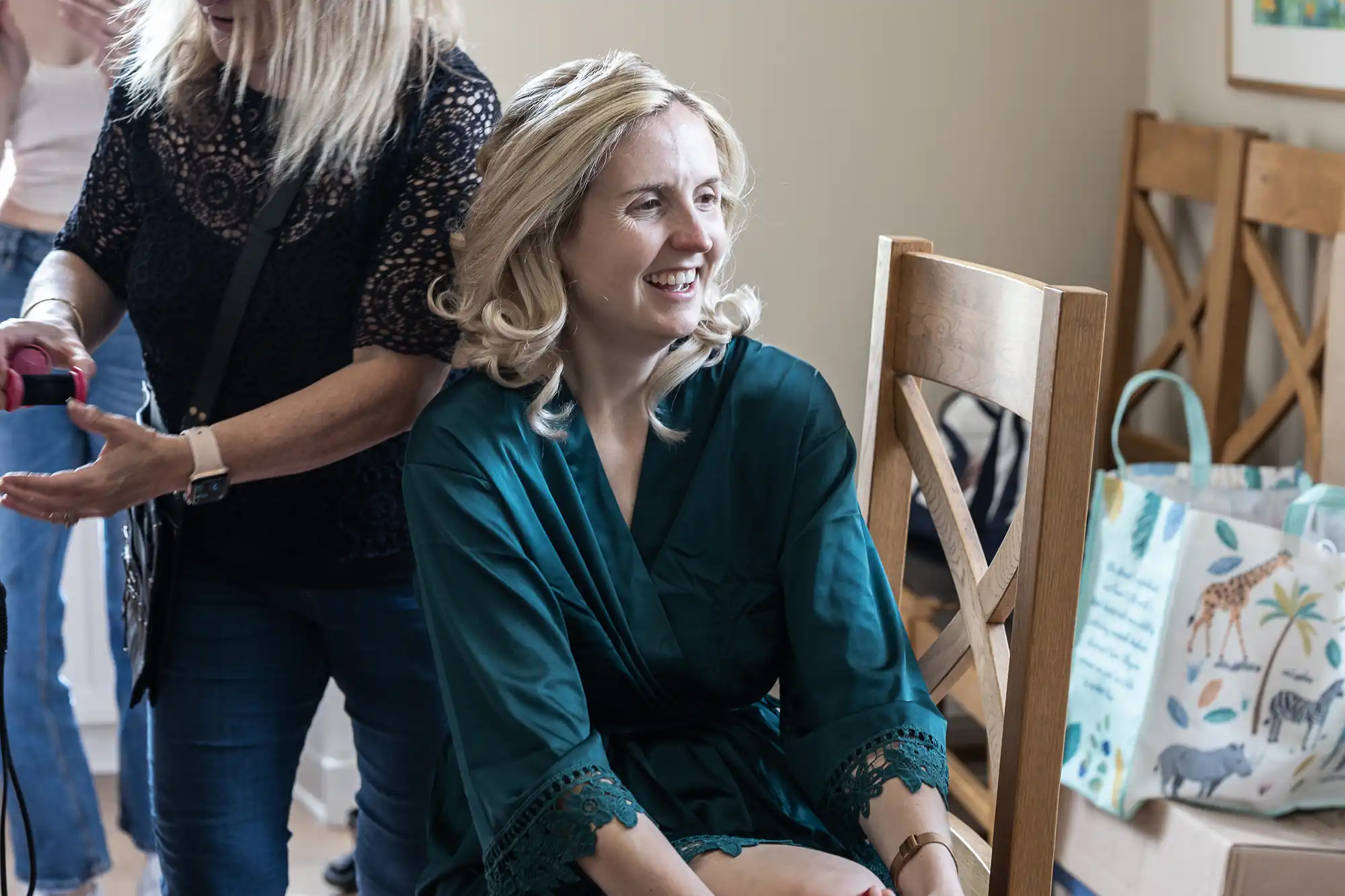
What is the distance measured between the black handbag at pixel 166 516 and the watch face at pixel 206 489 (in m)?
0.09

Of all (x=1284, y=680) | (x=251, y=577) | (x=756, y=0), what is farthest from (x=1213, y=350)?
(x=251, y=577)

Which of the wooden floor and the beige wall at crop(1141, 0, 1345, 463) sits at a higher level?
the beige wall at crop(1141, 0, 1345, 463)

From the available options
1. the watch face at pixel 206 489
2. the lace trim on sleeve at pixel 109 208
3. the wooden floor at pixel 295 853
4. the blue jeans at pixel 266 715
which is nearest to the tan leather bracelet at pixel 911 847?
the blue jeans at pixel 266 715

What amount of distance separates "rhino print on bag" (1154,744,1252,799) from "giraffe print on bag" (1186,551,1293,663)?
0.12m

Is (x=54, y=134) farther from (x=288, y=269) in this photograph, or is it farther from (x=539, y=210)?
(x=539, y=210)

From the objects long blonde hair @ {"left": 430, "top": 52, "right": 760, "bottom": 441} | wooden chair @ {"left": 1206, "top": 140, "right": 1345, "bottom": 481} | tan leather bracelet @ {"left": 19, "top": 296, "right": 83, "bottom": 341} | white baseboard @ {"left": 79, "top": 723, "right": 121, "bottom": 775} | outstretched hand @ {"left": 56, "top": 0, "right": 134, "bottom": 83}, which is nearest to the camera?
long blonde hair @ {"left": 430, "top": 52, "right": 760, "bottom": 441}

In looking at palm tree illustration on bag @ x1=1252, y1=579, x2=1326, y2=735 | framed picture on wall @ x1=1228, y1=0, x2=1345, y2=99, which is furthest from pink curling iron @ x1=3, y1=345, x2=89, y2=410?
framed picture on wall @ x1=1228, y1=0, x2=1345, y2=99

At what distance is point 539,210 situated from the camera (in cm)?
117

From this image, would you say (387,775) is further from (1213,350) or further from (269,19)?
(1213,350)

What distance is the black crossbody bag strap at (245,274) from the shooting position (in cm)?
126

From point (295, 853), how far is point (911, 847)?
162 cm

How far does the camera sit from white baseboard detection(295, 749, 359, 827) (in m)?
2.52

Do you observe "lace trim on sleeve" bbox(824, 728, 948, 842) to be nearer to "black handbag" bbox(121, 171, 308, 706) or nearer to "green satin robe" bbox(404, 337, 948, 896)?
"green satin robe" bbox(404, 337, 948, 896)

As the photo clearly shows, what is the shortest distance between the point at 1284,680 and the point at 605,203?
1.06 meters
